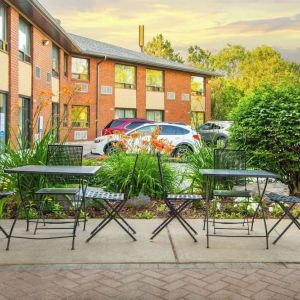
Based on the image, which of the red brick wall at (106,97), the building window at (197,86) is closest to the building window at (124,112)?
the red brick wall at (106,97)

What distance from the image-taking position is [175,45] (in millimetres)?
63375

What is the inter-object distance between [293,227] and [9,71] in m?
13.2

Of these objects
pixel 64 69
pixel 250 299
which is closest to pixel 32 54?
pixel 64 69

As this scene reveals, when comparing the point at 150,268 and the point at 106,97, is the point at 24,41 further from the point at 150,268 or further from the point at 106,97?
the point at 150,268

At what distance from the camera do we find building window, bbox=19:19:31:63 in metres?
18.9

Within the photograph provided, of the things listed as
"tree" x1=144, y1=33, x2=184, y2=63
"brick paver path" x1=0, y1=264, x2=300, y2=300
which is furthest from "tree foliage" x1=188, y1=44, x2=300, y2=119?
"brick paver path" x1=0, y1=264, x2=300, y2=300

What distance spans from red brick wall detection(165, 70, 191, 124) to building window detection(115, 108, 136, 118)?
311cm

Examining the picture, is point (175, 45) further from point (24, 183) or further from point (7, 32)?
point (24, 183)

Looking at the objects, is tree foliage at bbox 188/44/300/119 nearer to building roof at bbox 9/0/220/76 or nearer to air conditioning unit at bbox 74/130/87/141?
building roof at bbox 9/0/220/76

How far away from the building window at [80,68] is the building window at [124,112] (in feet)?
10.5

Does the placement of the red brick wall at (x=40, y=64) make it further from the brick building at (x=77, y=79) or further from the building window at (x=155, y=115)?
the building window at (x=155, y=115)

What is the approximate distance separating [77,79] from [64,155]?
907 inches

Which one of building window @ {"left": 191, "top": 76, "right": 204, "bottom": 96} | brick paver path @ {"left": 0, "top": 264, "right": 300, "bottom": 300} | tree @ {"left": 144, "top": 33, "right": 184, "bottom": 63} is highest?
tree @ {"left": 144, "top": 33, "right": 184, "bottom": 63}

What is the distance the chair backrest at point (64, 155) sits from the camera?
6617 mm
